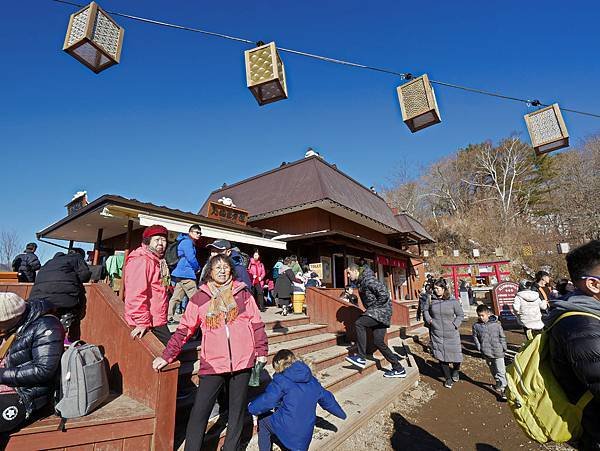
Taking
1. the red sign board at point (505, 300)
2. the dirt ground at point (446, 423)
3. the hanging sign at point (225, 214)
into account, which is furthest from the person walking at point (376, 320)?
the red sign board at point (505, 300)

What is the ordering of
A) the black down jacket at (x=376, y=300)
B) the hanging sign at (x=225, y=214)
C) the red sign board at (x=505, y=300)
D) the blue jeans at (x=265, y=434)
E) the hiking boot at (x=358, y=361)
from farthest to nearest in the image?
the red sign board at (x=505, y=300)
the hanging sign at (x=225, y=214)
the hiking boot at (x=358, y=361)
the black down jacket at (x=376, y=300)
the blue jeans at (x=265, y=434)

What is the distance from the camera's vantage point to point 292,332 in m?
5.79

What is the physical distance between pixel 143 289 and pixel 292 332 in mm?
3528

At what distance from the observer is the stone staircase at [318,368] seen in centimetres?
326

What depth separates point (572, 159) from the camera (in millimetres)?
30625

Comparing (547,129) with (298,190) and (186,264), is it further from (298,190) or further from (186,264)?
(298,190)

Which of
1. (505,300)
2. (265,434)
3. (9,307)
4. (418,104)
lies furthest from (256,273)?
(505,300)

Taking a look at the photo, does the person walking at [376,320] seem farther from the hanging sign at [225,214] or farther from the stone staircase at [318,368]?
the hanging sign at [225,214]

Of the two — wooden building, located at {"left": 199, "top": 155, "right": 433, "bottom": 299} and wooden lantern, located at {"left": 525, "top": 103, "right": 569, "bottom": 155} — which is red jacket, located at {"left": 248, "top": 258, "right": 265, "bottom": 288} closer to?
wooden building, located at {"left": 199, "top": 155, "right": 433, "bottom": 299}

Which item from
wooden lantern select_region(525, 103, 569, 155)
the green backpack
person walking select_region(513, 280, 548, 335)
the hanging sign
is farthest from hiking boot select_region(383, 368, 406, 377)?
the hanging sign

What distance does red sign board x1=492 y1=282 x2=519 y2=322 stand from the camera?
1188 centimetres

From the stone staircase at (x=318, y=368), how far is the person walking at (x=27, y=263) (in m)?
4.66

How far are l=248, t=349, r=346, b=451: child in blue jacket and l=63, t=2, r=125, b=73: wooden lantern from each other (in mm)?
3674

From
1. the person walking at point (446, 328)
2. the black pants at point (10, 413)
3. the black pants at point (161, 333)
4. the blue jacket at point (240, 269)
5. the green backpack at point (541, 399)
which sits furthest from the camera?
the person walking at point (446, 328)
